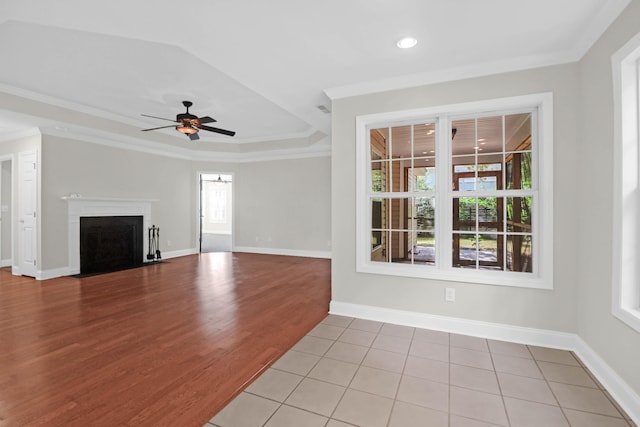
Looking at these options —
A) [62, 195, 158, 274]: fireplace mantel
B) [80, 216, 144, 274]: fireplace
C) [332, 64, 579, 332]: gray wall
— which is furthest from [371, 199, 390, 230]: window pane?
[80, 216, 144, 274]: fireplace

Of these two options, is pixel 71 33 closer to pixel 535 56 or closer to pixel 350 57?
pixel 350 57

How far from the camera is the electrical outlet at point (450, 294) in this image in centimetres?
306

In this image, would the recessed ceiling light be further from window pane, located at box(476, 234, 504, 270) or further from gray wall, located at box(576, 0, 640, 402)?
window pane, located at box(476, 234, 504, 270)

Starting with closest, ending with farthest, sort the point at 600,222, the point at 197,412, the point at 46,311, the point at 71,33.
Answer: the point at 197,412 → the point at 600,222 → the point at 71,33 → the point at 46,311

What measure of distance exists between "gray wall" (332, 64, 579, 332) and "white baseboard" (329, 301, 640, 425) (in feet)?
0.19

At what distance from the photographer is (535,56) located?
2.72m

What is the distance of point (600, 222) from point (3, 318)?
226 inches

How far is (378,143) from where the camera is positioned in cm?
354

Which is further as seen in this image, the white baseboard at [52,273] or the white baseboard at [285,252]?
→ the white baseboard at [285,252]

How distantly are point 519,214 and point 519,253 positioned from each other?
1.26ft

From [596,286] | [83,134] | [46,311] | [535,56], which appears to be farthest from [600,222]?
[83,134]

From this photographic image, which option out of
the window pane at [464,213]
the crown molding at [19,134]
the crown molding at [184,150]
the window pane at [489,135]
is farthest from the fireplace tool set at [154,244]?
the window pane at [489,135]

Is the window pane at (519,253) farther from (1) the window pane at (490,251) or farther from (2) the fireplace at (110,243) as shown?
(2) the fireplace at (110,243)

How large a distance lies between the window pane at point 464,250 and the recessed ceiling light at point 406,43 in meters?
1.85
